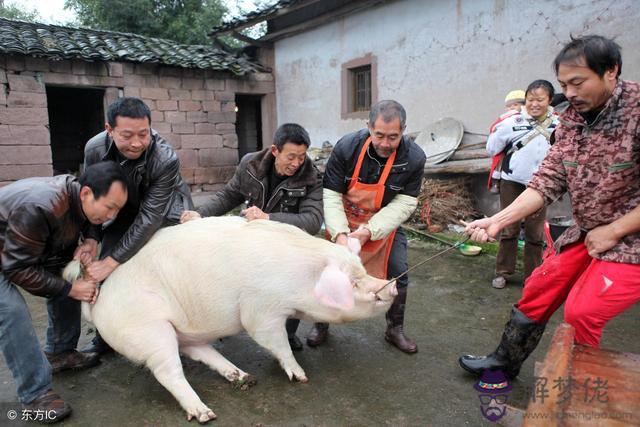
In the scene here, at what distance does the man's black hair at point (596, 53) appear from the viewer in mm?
2002

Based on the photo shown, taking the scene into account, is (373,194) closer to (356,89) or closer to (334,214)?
(334,214)

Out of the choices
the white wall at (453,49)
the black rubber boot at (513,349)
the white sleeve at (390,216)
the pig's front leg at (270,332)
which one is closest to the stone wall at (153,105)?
the white wall at (453,49)

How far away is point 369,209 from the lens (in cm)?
332

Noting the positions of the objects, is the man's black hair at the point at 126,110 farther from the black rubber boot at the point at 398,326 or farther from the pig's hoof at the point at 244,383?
the black rubber boot at the point at 398,326

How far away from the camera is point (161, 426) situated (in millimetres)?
2520

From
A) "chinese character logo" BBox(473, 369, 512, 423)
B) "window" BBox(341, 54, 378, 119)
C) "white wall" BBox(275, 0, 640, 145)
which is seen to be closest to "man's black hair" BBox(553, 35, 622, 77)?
"chinese character logo" BBox(473, 369, 512, 423)

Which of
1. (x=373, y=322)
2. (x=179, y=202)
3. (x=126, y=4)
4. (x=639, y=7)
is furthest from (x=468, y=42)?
(x=126, y=4)

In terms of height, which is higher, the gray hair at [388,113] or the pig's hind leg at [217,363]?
the gray hair at [388,113]

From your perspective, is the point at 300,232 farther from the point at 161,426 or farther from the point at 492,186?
the point at 492,186

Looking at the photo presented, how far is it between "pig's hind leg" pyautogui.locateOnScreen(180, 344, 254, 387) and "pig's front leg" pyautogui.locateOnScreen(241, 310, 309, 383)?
0.28 m

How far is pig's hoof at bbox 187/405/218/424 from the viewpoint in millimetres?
2530

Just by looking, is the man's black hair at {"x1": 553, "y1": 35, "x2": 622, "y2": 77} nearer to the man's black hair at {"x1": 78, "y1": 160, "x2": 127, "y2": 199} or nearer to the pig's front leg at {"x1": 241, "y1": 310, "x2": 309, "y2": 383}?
the pig's front leg at {"x1": 241, "y1": 310, "x2": 309, "y2": 383}

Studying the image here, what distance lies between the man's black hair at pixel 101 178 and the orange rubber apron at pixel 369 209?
1528mm

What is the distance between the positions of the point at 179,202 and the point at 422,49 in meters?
5.77
